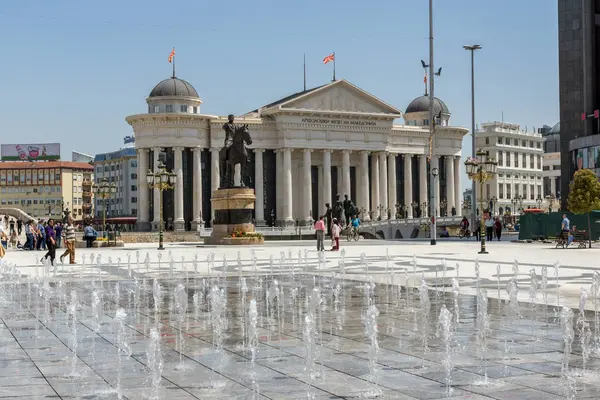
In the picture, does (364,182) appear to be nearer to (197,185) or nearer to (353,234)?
(197,185)

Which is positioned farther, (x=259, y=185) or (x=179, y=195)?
(x=259, y=185)

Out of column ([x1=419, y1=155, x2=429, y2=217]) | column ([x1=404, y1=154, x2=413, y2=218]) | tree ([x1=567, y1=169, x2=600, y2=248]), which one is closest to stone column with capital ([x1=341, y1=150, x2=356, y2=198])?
column ([x1=404, y1=154, x2=413, y2=218])

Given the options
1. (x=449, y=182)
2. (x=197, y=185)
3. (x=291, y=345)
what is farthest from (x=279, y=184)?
(x=291, y=345)

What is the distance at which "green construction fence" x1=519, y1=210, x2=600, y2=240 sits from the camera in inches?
1716

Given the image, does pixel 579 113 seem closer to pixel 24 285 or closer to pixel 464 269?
pixel 464 269

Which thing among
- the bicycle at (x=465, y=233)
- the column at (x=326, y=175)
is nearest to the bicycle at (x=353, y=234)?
the bicycle at (x=465, y=233)

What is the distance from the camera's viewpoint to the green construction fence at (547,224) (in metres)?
43.6

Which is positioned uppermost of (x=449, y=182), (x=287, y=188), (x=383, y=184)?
(x=449, y=182)

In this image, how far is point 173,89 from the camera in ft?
314

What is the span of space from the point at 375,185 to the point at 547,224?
5231 cm

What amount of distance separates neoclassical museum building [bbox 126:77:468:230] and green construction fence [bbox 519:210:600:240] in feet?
140

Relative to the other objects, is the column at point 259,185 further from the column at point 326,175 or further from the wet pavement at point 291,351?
the wet pavement at point 291,351

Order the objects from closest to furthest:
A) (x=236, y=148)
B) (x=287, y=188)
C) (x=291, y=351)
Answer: (x=291, y=351) → (x=236, y=148) → (x=287, y=188)

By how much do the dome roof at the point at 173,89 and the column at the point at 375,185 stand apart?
2090cm
